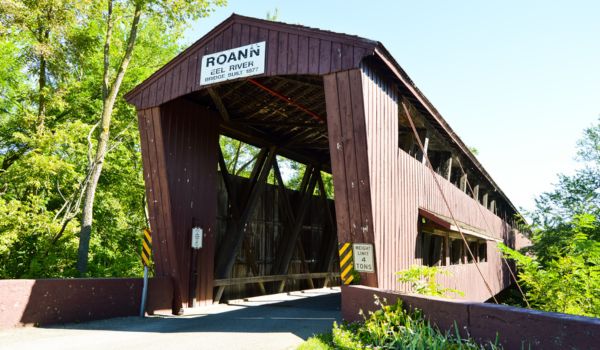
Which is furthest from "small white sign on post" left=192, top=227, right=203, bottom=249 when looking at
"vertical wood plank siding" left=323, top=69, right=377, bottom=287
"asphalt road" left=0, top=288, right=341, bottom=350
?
"vertical wood plank siding" left=323, top=69, right=377, bottom=287

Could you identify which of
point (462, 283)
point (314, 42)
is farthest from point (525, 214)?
point (314, 42)

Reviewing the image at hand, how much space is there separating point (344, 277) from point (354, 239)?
67cm

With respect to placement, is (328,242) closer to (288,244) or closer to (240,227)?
(288,244)

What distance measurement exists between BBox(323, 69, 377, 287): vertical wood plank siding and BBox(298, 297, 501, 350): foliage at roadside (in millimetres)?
1637

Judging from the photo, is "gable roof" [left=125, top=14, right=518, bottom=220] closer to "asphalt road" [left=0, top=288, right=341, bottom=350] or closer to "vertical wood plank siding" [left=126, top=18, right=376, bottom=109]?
"vertical wood plank siding" [left=126, top=18, right=376, bottom=109]

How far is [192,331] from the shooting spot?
707 centimetres

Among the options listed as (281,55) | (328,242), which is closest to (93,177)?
(281,55)

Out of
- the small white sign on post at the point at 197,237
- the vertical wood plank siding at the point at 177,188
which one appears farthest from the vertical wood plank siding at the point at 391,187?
the vertical wood plank siding at the point at 177,188

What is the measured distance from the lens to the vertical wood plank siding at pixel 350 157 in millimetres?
7680

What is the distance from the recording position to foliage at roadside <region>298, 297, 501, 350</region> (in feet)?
15.1

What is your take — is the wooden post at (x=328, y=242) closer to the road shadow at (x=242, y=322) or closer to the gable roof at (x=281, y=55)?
the road shadow at (x=242, y=322)

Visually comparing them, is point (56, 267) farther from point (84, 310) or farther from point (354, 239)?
point (354, 239)

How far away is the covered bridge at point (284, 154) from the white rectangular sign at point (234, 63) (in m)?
0.02

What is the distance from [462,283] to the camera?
13461 mm
